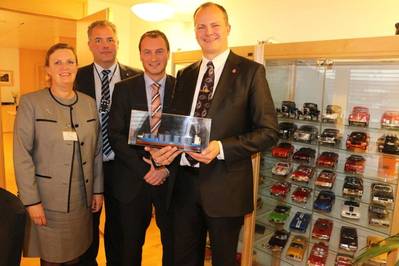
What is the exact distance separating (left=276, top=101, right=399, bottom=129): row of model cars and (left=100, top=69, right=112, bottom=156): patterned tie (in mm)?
1197

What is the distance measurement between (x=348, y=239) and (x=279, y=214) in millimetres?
482

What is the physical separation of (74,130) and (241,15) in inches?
77.5

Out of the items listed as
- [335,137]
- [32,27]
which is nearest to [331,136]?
[335,137]

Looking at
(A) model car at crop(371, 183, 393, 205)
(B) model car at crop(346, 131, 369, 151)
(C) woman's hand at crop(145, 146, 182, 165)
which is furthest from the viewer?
(B) model car at crop(346, 131, 369, 151)

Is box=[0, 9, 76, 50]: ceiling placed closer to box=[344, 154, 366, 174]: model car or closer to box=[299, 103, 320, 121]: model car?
box=[299, 103, 320, 121]: model car

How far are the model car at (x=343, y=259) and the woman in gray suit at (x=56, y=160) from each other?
1601 mm

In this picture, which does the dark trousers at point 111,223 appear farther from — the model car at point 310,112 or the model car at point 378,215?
the model car at point 378,215

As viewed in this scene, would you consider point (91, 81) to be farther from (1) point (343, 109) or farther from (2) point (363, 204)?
(2) point (363, 204)

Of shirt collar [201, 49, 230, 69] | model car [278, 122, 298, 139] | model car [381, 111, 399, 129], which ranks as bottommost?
model car [278, 122, 298, 139]

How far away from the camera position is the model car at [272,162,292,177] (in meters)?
2.26

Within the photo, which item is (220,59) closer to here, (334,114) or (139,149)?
(139,149)

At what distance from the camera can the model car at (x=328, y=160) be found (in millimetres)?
2078

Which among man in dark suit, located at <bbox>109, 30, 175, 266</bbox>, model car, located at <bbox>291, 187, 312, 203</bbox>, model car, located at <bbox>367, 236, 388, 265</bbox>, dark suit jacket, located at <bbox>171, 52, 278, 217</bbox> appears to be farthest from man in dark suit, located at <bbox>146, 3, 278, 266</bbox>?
model car, located at <bbox>367, 236, 388, 265</bbox>

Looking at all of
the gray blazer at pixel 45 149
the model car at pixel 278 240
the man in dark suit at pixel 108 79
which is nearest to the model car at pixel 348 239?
the model car at pixel 278 240
